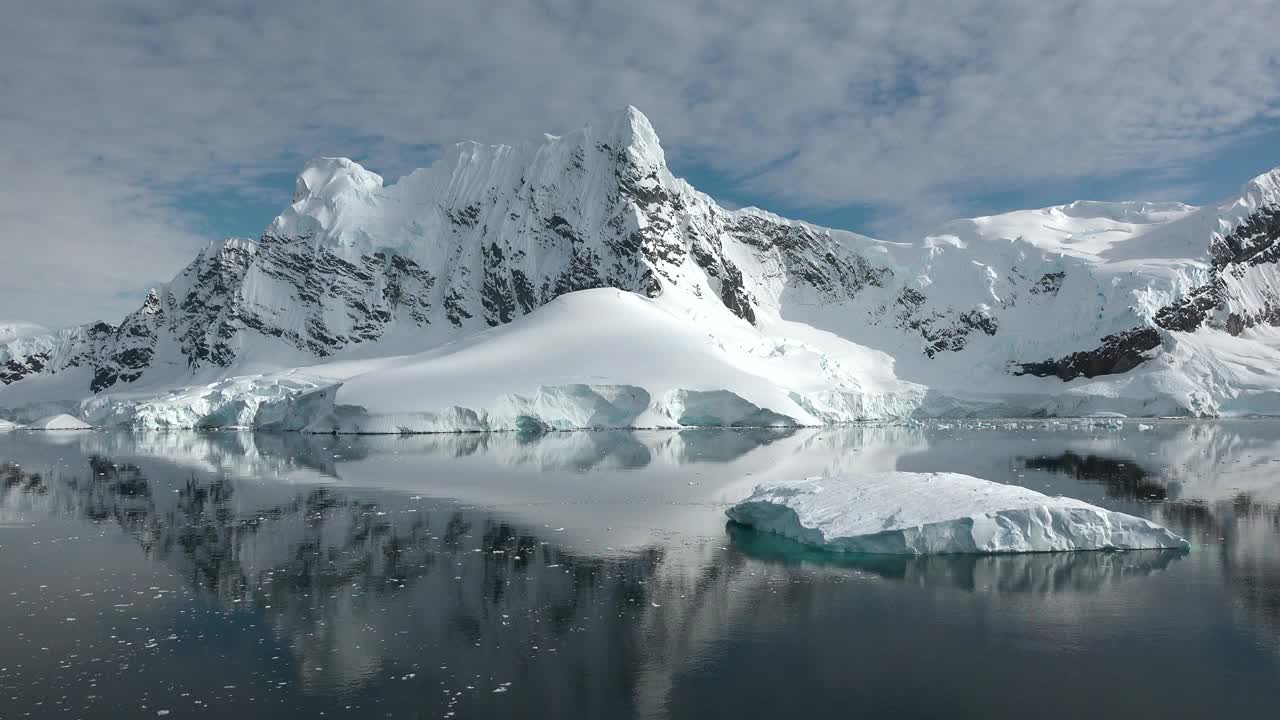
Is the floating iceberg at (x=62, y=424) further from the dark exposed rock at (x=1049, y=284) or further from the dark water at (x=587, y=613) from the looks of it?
the dark exposed rock at (x=1049, y=284)

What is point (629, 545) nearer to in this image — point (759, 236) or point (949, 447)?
point (949, 447)

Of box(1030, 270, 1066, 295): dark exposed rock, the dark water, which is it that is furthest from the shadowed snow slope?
box(1030, 270, 1066, 295): dark exposed rock

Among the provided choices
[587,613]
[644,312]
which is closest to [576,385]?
[644,312]

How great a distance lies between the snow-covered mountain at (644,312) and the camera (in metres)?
62.5

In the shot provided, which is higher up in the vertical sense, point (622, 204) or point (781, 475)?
point (622, 204)

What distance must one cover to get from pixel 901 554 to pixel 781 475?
519 inches

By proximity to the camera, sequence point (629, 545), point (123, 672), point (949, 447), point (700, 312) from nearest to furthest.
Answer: point (123, 672), point (629, 545), point (949, 447), point (700, 312)

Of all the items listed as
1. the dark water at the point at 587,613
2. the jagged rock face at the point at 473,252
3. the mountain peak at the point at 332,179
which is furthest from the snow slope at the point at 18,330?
the dark water at the point at 587,613

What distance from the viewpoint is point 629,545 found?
17.9 metres

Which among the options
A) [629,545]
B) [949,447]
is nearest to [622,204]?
[949,447]

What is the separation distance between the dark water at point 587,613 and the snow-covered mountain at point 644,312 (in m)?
35.1

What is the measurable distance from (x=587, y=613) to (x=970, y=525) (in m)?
7.56

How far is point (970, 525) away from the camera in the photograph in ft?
53.5

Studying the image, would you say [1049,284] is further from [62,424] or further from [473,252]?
[62,424]
